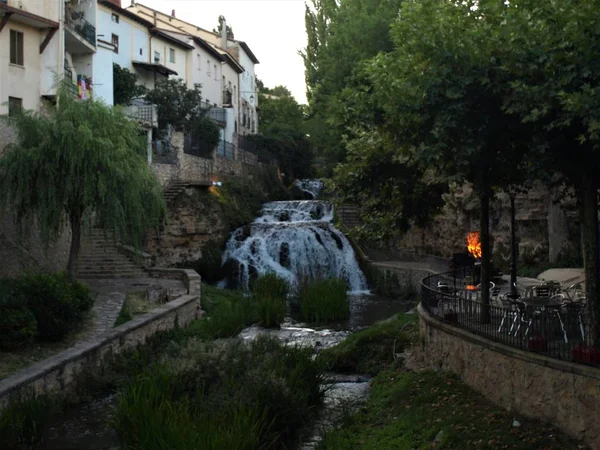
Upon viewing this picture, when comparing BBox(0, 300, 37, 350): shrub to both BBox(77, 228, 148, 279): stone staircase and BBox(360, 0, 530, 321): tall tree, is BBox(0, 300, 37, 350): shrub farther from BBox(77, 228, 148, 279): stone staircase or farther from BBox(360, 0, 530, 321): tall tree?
BBox(77, 228, 148, 279): stone staircase

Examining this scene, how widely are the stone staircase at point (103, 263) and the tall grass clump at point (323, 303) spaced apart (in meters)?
7.25

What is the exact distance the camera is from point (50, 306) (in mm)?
14305

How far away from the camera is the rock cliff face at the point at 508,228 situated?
22.5 m

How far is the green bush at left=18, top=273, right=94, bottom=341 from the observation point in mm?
14073

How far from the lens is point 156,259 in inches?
1170

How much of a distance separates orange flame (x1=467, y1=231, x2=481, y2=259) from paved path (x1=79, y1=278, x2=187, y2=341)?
33.9 ft

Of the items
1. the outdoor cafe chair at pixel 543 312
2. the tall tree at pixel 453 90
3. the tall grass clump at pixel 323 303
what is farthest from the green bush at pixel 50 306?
the outdoor cafe chair at pixel 543 312

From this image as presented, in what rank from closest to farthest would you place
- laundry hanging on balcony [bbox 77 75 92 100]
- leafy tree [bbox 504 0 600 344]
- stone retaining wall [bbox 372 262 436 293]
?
1. leafy tree [bbox 504 0 600 344]
2. stone retaining wall [bbox 372 262 436 293]
3. laundry hanging on balcony [bbox 77 75 92 100]

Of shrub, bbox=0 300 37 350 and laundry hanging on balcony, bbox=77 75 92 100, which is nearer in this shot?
shrub, bbox=0 300 37 350

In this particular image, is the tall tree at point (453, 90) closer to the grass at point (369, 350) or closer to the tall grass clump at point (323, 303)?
the grass at point (369, 350)

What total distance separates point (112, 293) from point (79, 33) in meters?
13.3

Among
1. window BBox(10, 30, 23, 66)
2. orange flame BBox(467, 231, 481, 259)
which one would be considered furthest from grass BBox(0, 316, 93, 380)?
orange flame BBox(467, 231, 481, 259)

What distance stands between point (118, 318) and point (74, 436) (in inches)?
258

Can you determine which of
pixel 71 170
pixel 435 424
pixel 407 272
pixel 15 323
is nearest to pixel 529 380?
pixel 435 424
